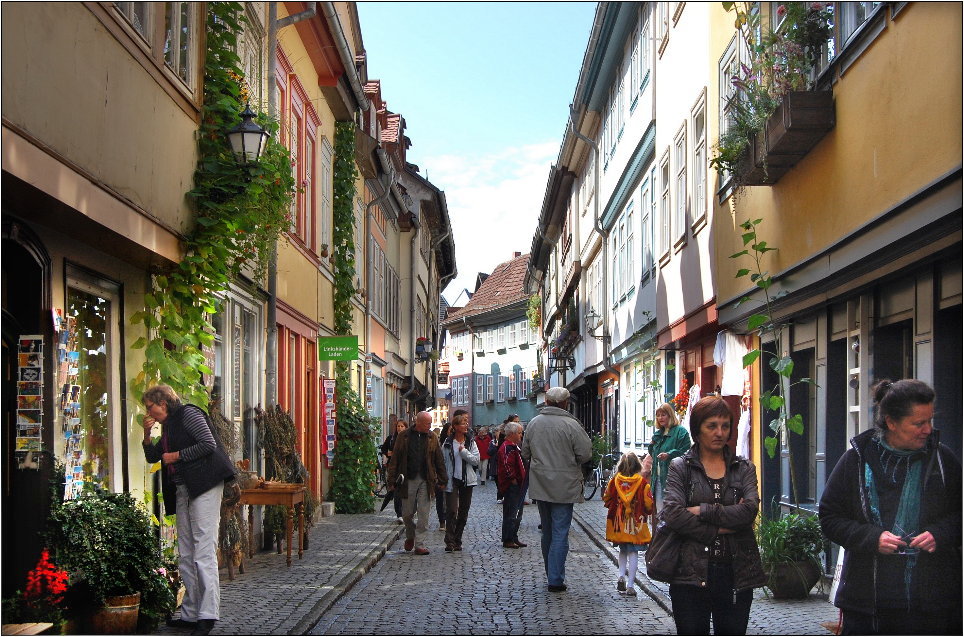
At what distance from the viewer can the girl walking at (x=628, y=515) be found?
1034cm

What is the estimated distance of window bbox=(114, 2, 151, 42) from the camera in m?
8.65

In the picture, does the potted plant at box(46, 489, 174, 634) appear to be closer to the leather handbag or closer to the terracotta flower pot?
the terracotta flower pot

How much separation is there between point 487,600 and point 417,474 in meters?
4.15

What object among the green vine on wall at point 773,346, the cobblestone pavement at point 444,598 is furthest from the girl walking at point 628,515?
the green vine on wall at point 773,346

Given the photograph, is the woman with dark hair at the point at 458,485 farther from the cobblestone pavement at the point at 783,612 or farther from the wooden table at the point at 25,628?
the wooden table at the point at 25,628

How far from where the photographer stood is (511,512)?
47.6 feet

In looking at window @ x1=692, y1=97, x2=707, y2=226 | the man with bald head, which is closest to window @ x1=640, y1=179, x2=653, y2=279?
window @ x1=692, y1=97, x2=707, y2=226

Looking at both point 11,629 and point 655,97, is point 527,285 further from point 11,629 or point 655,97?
point 11,629

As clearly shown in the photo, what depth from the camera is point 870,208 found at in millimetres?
8789

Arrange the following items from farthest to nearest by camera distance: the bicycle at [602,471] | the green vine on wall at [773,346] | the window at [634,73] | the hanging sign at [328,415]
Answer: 1. the bicycle at [602,471]
2. the window at [634,73]
3. the hanging sign at [328,415]
4. the green vine on wall at [773,346]

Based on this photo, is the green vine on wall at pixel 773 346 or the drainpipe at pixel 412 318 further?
the drainpipe at pixel 412 318

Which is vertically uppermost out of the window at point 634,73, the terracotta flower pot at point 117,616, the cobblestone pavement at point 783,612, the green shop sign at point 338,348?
the window at point 634,73

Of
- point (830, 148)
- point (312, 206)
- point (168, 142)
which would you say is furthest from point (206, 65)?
point (312, 206)

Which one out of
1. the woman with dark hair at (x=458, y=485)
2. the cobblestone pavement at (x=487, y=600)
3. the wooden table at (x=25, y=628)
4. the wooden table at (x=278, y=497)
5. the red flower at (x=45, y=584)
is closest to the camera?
the wooden table at (x=25, y=628)
